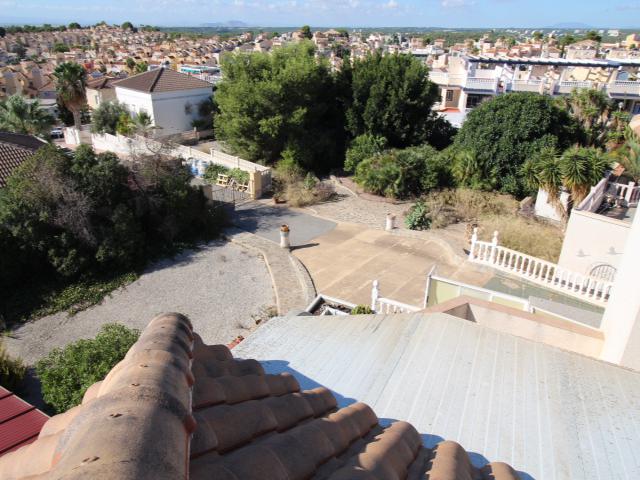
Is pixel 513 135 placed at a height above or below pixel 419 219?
above

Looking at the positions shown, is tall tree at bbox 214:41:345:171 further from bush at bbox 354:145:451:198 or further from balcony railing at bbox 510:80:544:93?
balcony railing at bbox 510:80:544:93

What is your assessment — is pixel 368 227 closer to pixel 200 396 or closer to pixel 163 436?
pixel 200 396

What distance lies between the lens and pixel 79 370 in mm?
8594

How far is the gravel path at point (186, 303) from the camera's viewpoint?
12109 millimetres

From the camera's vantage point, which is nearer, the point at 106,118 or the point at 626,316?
the point at 626,316

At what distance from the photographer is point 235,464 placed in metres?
2.13

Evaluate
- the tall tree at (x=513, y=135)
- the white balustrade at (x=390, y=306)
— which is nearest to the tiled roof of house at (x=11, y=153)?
the white balustrade at (x=390, y=306)

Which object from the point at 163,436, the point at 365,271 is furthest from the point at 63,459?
the point at 365,271

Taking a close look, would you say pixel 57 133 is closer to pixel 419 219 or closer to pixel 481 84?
pixel 419 219

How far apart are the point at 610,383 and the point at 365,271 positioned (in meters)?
9.64

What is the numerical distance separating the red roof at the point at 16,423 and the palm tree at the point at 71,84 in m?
30.9

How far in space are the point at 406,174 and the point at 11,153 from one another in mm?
17153

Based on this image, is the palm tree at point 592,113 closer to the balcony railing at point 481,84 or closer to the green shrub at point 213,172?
the balcony railing at point 481,84

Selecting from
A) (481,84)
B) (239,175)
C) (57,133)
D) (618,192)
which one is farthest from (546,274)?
(57,133)
